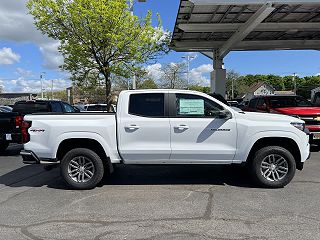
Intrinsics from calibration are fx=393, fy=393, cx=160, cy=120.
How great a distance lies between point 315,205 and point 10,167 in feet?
25.1

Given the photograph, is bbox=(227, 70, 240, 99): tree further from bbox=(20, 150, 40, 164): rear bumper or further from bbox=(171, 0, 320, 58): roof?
bbox=(20, 150, 40, 164): rear bumper

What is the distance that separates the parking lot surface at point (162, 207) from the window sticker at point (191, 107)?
4.79 ft

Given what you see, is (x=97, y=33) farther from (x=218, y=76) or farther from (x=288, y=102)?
(x=218, y=76)

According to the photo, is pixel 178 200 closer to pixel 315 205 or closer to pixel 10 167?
pixel 315 205

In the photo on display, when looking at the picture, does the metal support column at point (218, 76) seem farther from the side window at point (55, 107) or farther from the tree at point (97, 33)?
→ the side window at point (55, 107)

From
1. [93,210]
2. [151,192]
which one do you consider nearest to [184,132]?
[151,192]

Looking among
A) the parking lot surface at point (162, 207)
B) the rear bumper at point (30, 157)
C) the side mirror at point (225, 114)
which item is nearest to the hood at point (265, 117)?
the side mirror at point (225, 114)

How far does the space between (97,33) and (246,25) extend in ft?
23.2

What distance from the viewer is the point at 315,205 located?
6328mm

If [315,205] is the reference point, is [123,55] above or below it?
above

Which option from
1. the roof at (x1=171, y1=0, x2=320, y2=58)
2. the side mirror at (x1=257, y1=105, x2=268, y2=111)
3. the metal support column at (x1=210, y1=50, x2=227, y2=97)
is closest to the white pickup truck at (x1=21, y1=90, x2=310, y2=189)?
the side mirror at (x1=257, y1=105, x2=268, y2=111)

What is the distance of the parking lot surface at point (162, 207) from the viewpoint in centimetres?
521

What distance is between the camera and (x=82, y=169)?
7641mm

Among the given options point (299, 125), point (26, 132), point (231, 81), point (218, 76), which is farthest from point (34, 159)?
point (231, 81)
